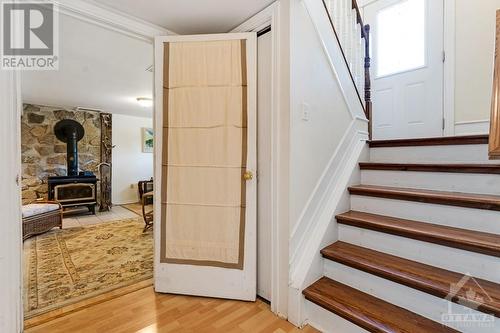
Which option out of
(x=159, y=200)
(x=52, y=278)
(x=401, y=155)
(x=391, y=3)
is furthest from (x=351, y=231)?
(x=391, y=3)

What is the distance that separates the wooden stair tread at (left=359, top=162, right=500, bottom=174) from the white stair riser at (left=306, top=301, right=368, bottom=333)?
1.16 meters

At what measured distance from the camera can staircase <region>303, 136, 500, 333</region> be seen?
113 cm

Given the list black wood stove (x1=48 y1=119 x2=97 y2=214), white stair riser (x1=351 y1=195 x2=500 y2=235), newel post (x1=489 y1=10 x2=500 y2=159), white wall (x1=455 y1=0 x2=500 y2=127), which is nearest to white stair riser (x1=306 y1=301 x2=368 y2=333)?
white stair riser (x1=351 y1=195 x2=500 y2=235)

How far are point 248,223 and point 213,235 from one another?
0.29 meters

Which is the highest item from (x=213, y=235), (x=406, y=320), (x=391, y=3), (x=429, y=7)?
(x=391, y=3)

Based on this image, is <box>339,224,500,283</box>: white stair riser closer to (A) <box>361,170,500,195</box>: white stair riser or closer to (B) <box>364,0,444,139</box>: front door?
(A) <box>361,170,500,195</box>: white stair riser

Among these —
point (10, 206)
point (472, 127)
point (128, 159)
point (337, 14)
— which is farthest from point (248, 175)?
point (128, 159)

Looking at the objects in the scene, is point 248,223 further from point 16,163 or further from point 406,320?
point 16,163

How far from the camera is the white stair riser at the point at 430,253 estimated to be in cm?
116

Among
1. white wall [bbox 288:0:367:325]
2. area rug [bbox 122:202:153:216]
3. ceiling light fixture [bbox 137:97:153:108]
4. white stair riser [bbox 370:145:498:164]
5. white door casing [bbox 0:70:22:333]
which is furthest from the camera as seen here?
area rug [bbox 122:202:153:216]

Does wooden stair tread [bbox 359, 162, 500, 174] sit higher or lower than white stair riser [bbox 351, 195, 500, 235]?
higher

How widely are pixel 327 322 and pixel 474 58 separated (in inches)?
119

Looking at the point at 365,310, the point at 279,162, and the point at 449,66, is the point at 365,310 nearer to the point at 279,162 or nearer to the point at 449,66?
the point at 279,162

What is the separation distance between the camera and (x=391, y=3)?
121 inches
